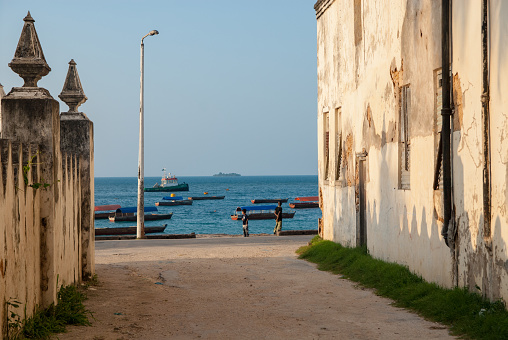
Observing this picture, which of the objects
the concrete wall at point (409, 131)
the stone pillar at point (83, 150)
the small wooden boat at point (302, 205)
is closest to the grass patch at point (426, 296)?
the concrete wall at point (409, 131)

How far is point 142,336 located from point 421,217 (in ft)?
17.4

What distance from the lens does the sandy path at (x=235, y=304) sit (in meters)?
7.81

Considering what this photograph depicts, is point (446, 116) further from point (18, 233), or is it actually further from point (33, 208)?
Answer: point (18, 233)

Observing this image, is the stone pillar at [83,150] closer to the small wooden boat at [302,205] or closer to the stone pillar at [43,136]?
the stone pillar at [43,136]

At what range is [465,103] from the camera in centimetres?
908

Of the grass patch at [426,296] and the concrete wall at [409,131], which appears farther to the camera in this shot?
the concrete wall at [409,131]

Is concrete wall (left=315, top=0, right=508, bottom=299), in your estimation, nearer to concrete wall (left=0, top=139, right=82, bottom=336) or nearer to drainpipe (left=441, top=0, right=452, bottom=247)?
drainpipe (left=441, top=0, right=452, bottom=247)

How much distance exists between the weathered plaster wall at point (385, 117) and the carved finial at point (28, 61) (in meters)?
5.76

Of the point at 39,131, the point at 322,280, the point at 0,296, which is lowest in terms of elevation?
the point at 322,280

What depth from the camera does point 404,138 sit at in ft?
39.6

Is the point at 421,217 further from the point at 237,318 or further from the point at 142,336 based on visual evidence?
the point at 142,336

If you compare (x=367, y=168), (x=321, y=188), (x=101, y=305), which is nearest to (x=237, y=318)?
(x=101, y=305)

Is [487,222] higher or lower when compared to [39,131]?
lower

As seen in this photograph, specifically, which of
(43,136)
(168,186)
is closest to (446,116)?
(43,136)
